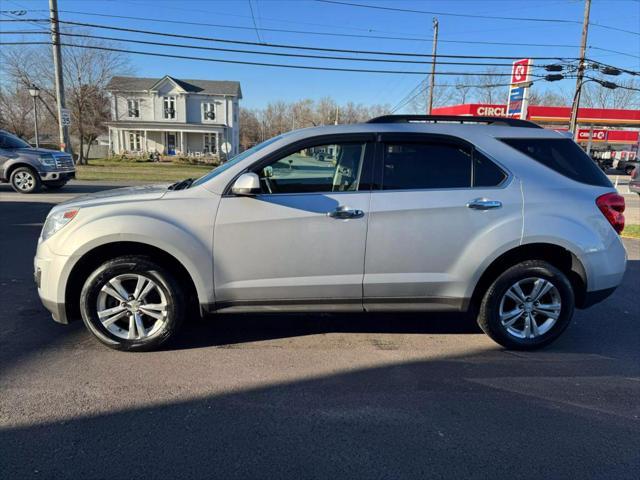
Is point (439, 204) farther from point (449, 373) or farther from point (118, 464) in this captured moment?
point (118, 464)

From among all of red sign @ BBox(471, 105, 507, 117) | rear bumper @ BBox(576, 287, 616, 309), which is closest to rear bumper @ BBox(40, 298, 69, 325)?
rear bumper @ BBox(576, 287, 616, 309)

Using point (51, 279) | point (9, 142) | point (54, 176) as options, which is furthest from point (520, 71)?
point (51, 279)

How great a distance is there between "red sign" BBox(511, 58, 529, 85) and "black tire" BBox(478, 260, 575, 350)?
17.0m

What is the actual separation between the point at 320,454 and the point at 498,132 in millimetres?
2954

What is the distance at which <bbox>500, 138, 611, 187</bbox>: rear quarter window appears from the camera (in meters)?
3.65

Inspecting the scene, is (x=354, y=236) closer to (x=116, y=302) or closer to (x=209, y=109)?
(x=116, y=302)

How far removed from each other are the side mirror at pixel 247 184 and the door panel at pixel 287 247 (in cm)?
Answer: 8

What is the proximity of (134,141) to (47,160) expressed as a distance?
33445 mm

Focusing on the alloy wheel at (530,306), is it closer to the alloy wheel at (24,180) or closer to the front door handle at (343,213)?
the front door handle at (343,213)

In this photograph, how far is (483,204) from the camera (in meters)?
3.46

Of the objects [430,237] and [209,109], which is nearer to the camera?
[430,237]

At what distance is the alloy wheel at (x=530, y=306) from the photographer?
12.0 ft

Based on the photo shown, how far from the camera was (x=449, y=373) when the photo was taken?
132 inches

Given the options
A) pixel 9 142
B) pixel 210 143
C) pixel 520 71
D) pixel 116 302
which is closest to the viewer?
pixel 116 302
